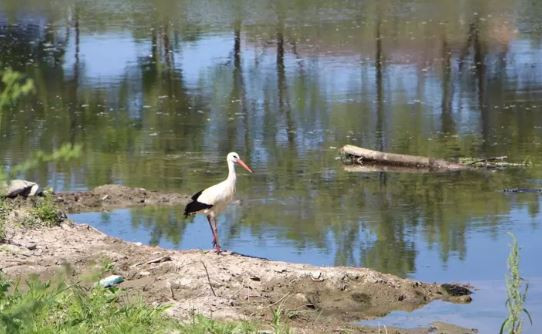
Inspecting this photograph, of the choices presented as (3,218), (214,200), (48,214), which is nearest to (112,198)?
(48,214)

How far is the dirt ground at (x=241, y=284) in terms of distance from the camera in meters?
10.0

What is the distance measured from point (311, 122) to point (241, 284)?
34.8ft

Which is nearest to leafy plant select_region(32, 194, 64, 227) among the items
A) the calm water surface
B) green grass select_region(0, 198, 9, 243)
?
green grass select_region(0, 198, 9, 243)

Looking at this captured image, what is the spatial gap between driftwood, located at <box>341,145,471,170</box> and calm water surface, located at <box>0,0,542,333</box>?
361 mm

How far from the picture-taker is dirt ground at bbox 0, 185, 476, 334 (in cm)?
1004

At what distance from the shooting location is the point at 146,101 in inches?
960

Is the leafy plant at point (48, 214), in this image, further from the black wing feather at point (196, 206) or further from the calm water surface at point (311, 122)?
the black wing feather at point (196, 206)

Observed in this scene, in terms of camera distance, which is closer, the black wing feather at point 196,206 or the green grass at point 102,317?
the green grass at point 102,317

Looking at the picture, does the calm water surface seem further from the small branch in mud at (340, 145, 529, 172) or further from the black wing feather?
the black wing feather

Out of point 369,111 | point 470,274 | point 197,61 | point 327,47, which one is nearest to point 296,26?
point 327,47

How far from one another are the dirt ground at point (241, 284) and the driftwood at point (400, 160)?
5.62m

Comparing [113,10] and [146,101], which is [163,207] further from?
[113,10]

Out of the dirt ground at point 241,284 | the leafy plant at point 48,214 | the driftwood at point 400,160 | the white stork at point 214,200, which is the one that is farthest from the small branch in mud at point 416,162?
the dirt ground at point 241,284

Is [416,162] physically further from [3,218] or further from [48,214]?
[3,218]
